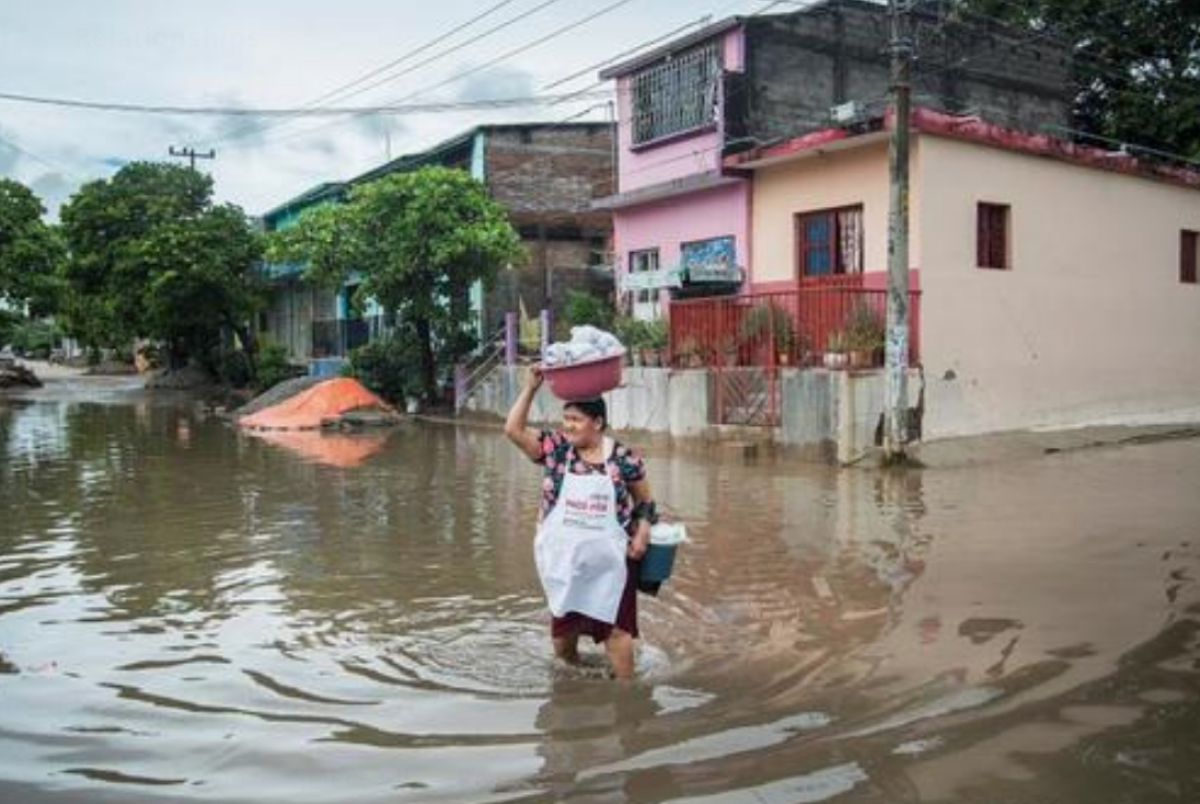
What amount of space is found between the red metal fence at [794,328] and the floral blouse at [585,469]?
1120 cm

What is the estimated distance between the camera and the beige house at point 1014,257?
1742 cm

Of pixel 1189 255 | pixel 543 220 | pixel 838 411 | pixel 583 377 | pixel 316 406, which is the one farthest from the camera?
pixel 543 220

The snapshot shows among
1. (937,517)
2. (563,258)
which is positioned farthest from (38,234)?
(937,517)

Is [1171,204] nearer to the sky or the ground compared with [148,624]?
nearer to the sky

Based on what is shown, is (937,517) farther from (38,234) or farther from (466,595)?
(38,234)

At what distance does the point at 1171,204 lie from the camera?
21203 millimetres

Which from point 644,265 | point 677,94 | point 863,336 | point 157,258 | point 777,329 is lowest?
point 863,336

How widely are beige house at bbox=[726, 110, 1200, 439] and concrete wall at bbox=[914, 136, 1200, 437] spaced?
0.03 metres

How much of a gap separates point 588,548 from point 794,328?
12277mm

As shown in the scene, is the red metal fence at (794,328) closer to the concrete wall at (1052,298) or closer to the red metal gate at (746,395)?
the red metal gate at (746,395)

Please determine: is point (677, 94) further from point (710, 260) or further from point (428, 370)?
point (428, 370)

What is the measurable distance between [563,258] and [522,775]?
84.8ft

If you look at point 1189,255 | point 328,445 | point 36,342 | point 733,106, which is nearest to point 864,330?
point 733,106

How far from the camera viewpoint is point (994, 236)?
727 inches
